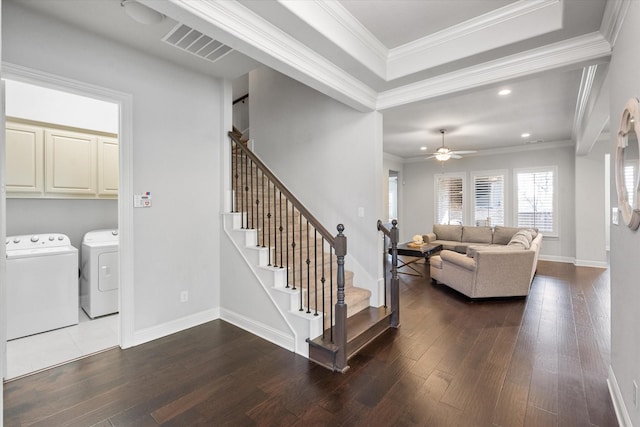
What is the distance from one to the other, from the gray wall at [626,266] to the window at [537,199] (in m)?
5.94

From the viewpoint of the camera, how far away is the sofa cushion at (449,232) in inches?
291

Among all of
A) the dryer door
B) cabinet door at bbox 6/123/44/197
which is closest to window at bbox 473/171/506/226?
the dryer door

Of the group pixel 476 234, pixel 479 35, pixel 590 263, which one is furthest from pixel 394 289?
pixel 590 263

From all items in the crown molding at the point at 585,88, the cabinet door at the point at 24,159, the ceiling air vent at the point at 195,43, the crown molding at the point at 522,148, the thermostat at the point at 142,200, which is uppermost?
the ceiling air vent at the point at 195,43

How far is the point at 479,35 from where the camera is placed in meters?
2.52

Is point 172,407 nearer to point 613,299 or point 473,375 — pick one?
point 473,375

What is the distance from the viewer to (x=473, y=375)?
2.41m

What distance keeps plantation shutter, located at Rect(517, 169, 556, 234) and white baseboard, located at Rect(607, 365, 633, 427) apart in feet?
19.8

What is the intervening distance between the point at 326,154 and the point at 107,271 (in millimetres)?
3120

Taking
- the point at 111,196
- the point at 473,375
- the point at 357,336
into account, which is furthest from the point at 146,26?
the point at 473,375

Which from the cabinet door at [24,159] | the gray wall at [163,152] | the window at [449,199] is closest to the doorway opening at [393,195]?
the window at [449,199]

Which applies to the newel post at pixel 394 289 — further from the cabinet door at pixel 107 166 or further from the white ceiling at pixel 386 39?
the cabinet door at pixel 107 166

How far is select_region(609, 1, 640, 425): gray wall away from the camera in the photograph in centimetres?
162

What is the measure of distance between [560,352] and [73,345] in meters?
4.67
